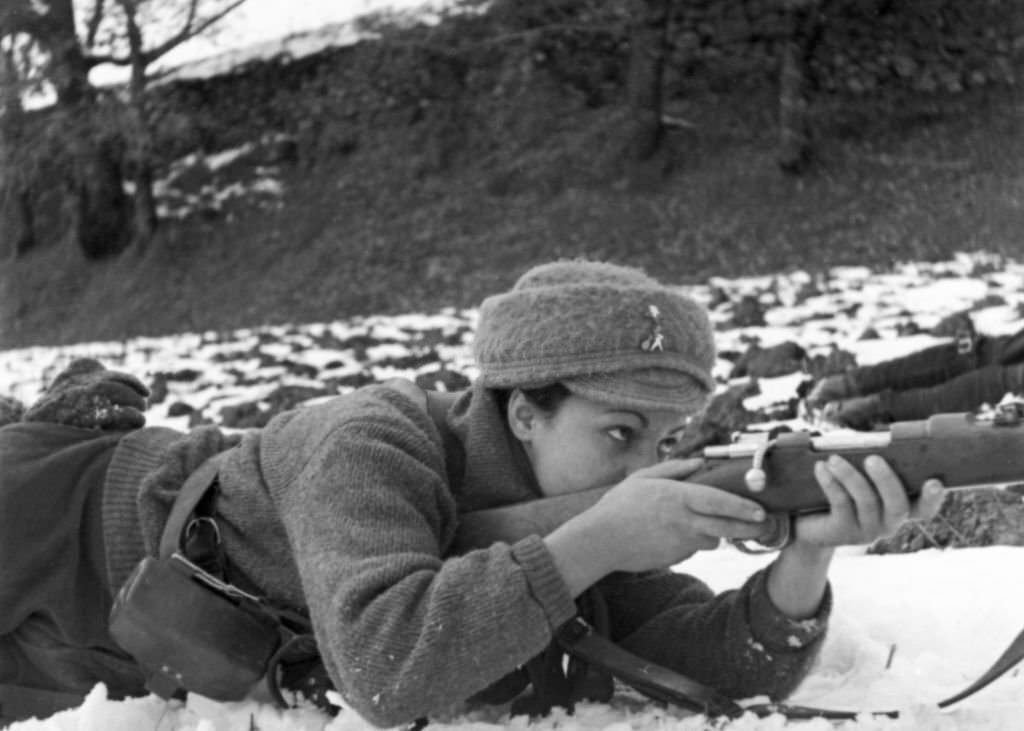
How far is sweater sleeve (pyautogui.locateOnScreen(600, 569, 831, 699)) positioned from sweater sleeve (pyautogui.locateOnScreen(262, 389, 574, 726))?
1.33ft

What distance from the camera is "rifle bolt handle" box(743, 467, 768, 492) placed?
5.66ft

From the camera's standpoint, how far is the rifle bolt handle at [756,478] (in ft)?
5.66

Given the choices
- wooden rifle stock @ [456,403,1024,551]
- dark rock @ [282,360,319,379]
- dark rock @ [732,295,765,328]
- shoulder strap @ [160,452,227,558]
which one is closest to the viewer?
wooden rifle stock @ [456,403,1024,551]

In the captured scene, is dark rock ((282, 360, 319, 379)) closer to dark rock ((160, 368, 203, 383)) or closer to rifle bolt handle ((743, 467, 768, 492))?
dark rock ((160, 368, 203, 383))

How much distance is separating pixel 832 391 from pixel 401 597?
10.4 ft

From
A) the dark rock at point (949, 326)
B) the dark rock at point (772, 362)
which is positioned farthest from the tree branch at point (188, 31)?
the dark rock at point (949, 326)

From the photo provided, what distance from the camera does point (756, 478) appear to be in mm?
1725

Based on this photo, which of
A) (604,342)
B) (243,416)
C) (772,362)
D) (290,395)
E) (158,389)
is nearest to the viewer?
(604,342)

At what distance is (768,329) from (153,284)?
392 inches

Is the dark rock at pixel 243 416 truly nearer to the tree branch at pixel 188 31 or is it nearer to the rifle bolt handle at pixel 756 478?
the rifle bolt handle at pixel 756 478

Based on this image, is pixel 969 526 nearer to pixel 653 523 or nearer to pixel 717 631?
pixel 717 631

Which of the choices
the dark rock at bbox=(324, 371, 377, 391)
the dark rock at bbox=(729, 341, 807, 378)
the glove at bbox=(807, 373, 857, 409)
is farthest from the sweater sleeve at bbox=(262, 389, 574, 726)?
the dark rock at bbox=(324, 371, 377, 391)

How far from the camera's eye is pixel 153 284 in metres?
15.9

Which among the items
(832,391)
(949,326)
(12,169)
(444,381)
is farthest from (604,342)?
(12,169)
